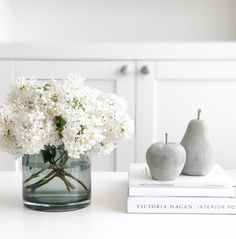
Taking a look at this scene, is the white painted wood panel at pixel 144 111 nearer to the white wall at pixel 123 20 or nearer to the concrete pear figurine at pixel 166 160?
the white wall at pixel 123 20

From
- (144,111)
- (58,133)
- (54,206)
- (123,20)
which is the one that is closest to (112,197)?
(54,206)

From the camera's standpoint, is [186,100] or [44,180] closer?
[44,180]

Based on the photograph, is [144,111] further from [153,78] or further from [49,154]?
[49,154]

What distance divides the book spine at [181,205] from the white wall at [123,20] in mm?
1835

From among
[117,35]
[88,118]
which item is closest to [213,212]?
[88,118]

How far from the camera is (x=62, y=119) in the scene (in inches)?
55.3

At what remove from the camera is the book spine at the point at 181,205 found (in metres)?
1.46

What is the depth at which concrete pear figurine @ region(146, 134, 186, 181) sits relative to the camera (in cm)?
149

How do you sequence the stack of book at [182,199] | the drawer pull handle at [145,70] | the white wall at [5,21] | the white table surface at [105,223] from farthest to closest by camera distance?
the white wall at [5,21] < the drawer pull handle at [145,70] < the stack of book at [182,199] < the white table surface at [105,223]

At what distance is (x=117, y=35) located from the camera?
126 inches

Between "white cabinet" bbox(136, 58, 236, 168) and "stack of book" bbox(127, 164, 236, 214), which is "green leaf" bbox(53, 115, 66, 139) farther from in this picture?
"white cabinet" bbox(136, 58, 236, 168)

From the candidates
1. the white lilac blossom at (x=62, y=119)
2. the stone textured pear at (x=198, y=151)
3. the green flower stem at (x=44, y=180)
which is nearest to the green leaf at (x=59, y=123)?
the white lilac blossom at (x=62, y=119)

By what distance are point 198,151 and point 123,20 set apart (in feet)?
5.70

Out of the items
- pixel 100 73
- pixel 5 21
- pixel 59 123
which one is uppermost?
pixel 5 21
